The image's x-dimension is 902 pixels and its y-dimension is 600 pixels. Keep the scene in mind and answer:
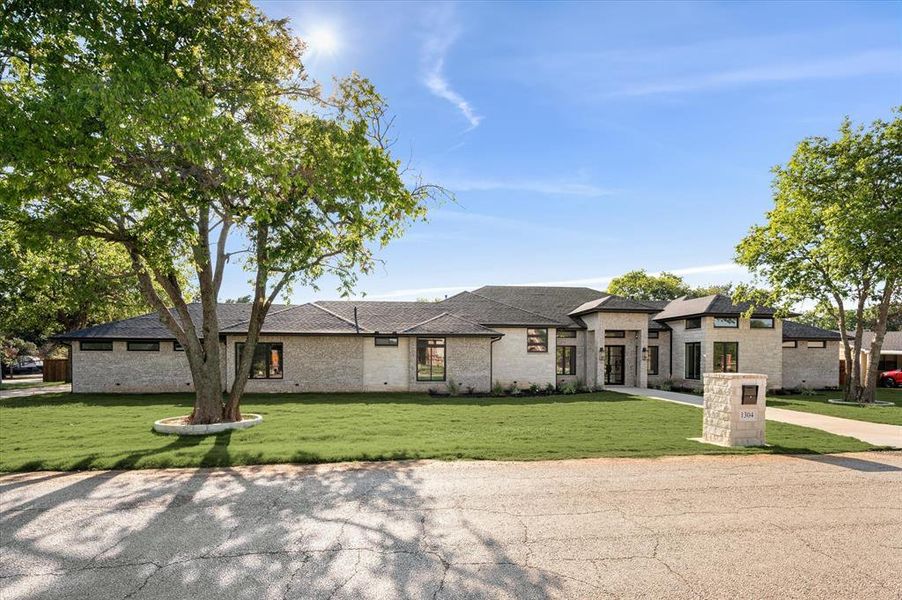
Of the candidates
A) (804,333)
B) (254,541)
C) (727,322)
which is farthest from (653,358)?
(254,541)

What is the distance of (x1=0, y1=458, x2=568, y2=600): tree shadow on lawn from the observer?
15.3 feet

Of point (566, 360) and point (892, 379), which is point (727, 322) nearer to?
point (566, 360)

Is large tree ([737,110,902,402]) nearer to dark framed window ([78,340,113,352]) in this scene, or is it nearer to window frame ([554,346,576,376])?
window frame ([554,346,576,376])

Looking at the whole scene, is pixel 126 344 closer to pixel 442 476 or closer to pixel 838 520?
pixel 442 476

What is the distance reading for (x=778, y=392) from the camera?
81.5ft

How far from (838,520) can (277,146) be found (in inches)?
445

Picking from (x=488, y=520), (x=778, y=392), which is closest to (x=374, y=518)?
(x=488, y=520)

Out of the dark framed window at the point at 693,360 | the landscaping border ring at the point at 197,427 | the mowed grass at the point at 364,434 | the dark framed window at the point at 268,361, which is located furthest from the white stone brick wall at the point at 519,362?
the landscaping border ring at the point at 197,427

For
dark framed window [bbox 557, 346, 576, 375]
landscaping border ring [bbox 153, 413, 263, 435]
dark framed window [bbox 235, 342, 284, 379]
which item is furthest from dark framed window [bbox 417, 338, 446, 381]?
landscaping border ring [bbox 153, 413, 263, 435]

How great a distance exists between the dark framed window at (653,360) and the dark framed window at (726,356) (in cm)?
334

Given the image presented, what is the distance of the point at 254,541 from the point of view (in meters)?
5.66

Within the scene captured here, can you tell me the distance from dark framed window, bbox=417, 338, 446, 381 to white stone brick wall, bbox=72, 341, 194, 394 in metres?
10.6

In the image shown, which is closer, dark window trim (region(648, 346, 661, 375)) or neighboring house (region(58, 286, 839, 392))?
neighboring house (region(58, 286, 839, 392))

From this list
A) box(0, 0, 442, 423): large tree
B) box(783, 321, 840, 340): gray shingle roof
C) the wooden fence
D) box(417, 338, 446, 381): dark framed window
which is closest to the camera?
box(0, 0, 442, 423): large tree
